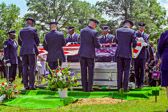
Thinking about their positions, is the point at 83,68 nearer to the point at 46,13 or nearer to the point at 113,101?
the point at 113,101

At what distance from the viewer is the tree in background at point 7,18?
127ft

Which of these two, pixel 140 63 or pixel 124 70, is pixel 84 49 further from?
pixel 140 63

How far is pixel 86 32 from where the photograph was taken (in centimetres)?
801

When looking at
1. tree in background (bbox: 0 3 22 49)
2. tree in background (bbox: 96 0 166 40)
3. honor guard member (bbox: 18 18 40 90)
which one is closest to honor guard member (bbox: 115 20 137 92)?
honor guard member (bbox: 18 18 40 90)

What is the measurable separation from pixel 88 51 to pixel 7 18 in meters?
33.1

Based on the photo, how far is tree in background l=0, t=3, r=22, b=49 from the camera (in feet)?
127

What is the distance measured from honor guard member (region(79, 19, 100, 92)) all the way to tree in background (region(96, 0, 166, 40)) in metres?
27.1

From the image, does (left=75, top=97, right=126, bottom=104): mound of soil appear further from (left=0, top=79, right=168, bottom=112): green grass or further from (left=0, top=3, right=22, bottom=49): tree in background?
(left=0, top=3, right=22, bottom=49): tree in background

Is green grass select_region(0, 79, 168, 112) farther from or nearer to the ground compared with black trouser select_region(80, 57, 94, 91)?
nearer to the ground

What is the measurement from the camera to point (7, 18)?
39.1 m

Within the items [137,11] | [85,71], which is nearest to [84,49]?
[85,71]

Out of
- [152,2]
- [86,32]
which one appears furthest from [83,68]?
[152,2]

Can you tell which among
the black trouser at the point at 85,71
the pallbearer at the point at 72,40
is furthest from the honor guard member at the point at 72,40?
the black trouser at the point at 85,71

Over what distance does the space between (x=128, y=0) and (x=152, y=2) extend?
4.63 meters
